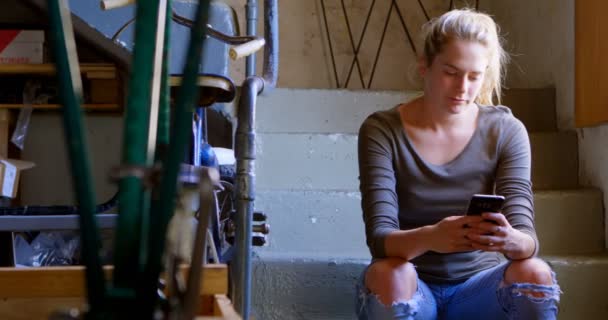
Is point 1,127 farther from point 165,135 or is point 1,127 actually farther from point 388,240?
point 165,135

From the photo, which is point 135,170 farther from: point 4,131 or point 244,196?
point 4,131

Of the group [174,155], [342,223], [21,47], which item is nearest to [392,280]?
[342,223]

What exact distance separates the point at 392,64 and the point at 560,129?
139 centimetres

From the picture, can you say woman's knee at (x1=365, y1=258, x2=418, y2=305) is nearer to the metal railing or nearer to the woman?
the woman

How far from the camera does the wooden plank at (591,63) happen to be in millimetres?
2100

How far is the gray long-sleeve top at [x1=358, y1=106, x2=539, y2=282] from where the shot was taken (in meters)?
1.53

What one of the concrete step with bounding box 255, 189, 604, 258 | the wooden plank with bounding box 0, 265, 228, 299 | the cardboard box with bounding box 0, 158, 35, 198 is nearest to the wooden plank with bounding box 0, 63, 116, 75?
the cardboard box with bounding box 0, 158, 35, 198

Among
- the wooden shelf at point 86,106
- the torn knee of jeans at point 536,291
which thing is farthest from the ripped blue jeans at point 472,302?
the wooden shelf at point 86,106

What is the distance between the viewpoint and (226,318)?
0.49m

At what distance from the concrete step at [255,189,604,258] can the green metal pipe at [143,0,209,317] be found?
163cm

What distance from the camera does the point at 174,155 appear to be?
13.8 inches

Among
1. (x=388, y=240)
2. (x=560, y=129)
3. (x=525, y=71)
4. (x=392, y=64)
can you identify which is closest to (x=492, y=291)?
(x=388, y=240)

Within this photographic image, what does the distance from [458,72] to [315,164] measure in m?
0.88

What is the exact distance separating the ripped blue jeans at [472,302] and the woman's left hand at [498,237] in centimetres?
6
